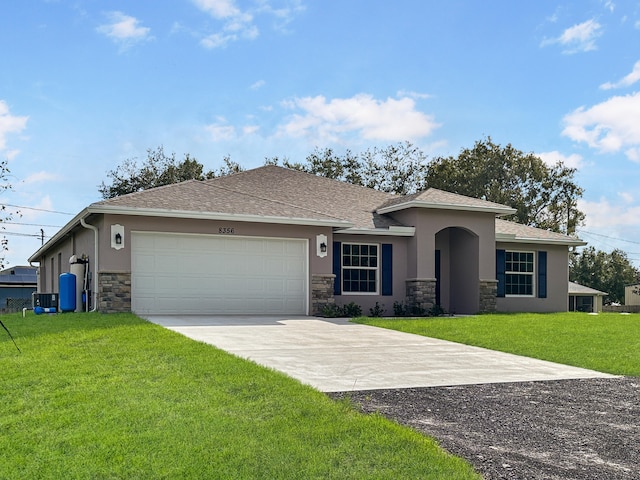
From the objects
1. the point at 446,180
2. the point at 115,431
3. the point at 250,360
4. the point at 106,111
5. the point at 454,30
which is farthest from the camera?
the point at 446,180

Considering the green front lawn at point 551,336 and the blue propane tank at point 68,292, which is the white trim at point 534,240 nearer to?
the green front lawn at point 551,336

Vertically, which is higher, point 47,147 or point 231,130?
point 231,130

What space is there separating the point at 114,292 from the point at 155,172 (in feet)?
87.0

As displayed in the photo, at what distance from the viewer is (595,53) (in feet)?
53.0

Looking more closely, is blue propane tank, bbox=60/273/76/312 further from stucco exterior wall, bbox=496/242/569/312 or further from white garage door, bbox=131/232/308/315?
stucco exterior wall, bbox=496/242/569/312

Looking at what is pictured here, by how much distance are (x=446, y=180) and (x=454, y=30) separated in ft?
82.6

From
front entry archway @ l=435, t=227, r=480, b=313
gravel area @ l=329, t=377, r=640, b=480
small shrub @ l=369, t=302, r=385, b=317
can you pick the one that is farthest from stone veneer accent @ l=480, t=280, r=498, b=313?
gravel area @ l=329, t=377, r=640, b=480

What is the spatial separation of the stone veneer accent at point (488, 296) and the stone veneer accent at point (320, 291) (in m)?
5.15

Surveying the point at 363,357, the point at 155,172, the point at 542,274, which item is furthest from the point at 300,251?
the point at 155,172

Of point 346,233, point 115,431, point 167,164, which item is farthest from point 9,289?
point 115,431

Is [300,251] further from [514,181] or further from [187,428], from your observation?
[514,181]

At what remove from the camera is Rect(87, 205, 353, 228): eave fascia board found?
14.6 metres

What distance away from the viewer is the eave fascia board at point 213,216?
1456 cm

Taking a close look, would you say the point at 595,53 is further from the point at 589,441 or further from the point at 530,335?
the point at 589,441
